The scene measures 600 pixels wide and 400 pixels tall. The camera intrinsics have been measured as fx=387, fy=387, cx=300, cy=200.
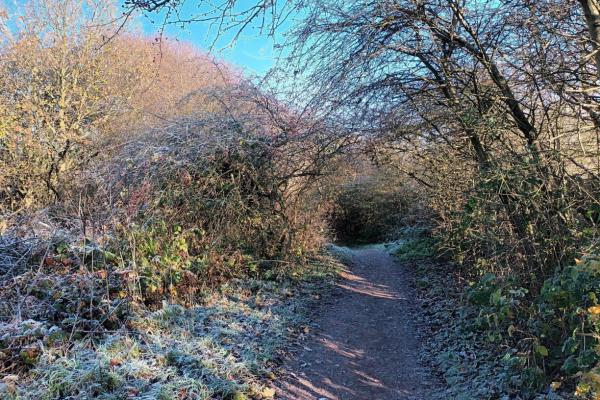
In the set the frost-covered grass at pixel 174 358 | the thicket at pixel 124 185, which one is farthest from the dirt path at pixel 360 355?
the thicket at pixel 124 185

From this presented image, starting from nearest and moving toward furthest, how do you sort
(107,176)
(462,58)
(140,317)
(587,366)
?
1. (587,366)
2. (140,317)
3. (462,58)
4. (107,176)

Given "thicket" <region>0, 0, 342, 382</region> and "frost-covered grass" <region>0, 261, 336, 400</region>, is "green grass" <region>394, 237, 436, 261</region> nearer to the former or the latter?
"thicket" <region>0, 0, 342, 382</region>

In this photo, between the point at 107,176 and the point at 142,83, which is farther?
the point at 142,83

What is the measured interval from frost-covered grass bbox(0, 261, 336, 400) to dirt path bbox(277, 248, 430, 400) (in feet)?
1.27

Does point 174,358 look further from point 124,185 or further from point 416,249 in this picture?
point 416,249

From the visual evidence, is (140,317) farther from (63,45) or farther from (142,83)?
(142,83)

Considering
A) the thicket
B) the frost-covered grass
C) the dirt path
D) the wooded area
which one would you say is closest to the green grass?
the wooded area

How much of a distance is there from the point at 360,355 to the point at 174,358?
2496 millimetres

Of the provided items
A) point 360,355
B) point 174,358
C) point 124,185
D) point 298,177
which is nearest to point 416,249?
point 298,177

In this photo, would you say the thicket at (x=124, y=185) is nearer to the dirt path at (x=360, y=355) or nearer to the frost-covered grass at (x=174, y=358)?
the frost-covered grass at (x=174, y=358)

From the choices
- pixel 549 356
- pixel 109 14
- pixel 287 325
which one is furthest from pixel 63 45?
pixel 549 356

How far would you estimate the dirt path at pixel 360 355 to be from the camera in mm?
4410

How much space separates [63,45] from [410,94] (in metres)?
10.5

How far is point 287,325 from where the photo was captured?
6.03 metres
